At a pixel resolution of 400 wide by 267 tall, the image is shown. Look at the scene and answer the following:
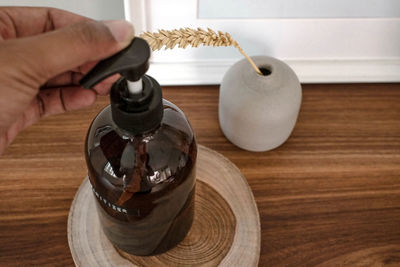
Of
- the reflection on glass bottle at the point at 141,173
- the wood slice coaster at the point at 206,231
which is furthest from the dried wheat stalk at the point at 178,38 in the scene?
the wood slice coaster at the point at 206,231

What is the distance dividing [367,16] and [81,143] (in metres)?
0.49

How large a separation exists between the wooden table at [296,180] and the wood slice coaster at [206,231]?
0.03 m

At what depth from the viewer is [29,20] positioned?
0.48m

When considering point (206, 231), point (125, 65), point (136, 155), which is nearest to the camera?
point (125, 65)

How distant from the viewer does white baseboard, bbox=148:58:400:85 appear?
71 centimetres

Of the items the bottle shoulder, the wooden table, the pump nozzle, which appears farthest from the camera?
the wooden table

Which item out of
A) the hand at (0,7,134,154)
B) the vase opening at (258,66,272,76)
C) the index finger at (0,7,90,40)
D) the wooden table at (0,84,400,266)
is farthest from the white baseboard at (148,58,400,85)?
the hand at (0,7,134,154)

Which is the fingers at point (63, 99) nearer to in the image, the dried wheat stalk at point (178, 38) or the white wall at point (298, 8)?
the dried wheat stalk at point (178, 38)

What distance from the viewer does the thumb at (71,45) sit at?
0.35 m

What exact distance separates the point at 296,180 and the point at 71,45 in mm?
393

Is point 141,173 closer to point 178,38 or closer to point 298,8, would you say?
point 178,38

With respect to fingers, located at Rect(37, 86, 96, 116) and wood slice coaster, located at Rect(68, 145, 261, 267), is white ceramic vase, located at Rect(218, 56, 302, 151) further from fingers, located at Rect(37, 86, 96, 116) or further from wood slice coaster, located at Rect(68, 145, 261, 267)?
fingers, located at Rect(37, 86, 96, 116)

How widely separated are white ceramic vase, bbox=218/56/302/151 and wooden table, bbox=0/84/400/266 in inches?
2.1

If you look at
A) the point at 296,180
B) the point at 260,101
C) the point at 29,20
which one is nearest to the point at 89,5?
the point at 29,20
